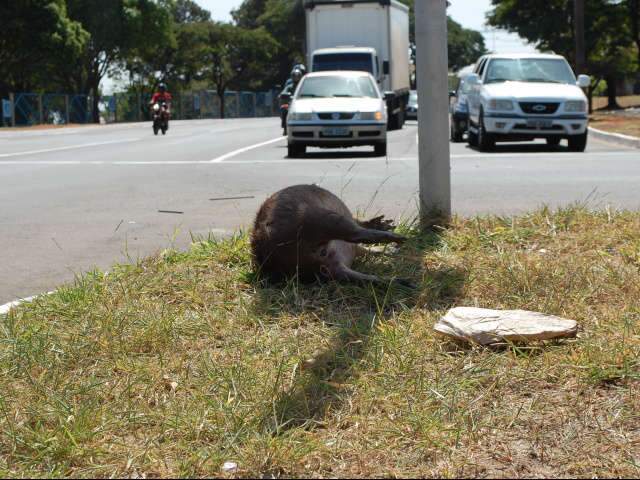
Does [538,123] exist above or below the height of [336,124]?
below

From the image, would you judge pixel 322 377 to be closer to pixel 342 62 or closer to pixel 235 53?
pixel 342 62

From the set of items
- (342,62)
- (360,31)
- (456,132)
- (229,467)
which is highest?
(360,31)

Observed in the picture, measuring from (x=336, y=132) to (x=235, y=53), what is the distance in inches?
2638

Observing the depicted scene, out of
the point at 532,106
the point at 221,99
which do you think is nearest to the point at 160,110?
the point at 532,106

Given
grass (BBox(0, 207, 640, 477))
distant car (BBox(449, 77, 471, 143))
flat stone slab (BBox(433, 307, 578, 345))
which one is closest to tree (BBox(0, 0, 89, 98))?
distant car (BBox(449, 77, 471, 143))

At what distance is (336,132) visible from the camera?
58.1 ft

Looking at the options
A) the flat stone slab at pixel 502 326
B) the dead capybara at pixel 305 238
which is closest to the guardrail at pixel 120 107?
the dead capybara at pixel 305 238

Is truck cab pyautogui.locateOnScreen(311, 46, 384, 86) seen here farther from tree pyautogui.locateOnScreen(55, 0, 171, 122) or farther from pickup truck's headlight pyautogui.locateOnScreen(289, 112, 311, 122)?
tree pyautogui.locateOnScreen(55, 0, 171, 122)

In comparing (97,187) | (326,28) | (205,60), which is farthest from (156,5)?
(97,187)

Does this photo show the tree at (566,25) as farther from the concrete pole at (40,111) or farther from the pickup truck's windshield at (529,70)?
the pickup truck's windshield at (529,70)

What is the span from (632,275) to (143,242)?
3.90m

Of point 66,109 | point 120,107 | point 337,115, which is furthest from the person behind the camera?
point 120,107

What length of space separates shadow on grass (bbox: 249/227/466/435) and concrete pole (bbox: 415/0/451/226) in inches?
24.4

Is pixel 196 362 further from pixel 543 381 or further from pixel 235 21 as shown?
pixel 235 21
